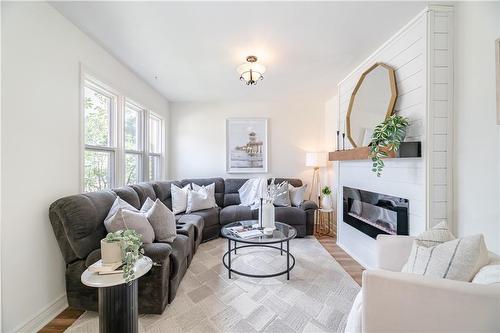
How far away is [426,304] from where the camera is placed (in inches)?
39.1

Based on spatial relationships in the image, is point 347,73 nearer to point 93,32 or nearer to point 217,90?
point 217,90

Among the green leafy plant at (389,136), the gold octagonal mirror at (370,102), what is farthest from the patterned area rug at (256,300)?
the gold octagonal mirror at (370,102)

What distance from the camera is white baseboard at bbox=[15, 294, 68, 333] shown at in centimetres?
157

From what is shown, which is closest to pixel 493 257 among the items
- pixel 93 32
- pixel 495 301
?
pixel 495 301

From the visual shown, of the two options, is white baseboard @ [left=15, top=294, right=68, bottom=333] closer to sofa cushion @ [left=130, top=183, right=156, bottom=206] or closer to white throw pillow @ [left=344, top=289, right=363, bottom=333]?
sofa cushion @ [left=130, top=183, right=156, bottom=206]

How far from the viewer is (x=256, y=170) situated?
15.1 feet

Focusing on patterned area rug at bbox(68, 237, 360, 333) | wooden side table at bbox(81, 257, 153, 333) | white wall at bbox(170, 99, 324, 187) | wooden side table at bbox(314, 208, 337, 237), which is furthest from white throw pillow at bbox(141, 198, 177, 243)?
wooden side table at bbox(314, 208, 337, 237)

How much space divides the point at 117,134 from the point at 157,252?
6.14 feet

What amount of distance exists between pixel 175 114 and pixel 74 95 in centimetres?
265

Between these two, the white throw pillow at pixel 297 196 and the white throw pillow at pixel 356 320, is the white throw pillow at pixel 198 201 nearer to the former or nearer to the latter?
the white throw pillow at pixel 297 196

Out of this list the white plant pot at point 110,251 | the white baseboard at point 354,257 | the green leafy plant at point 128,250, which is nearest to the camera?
the green leafy plant at point 128,250

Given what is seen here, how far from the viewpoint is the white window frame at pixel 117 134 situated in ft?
7.15

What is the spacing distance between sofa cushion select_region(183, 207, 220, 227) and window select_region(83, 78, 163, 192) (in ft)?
3.83

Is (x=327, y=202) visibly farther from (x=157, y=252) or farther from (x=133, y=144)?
(x=133, y=144)
